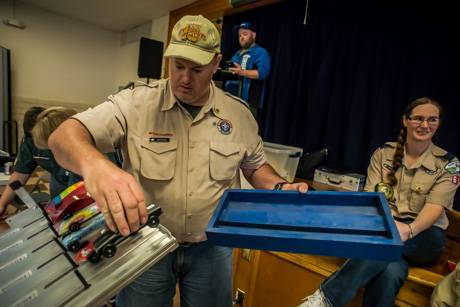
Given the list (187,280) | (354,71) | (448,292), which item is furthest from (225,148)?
(354,71)

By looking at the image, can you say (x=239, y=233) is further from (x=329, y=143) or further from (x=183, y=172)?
(x=329, y=143)

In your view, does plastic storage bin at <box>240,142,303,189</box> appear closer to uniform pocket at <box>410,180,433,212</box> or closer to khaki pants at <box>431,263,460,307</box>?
uniform pocket at <box>410,180,433,212</box>

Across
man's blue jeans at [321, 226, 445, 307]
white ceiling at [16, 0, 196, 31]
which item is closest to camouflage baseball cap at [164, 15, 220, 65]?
man's blue jeans at [321, 226, 445, 307]

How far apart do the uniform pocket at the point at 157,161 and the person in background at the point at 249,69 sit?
1592mm

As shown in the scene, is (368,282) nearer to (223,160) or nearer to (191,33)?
(223,160)

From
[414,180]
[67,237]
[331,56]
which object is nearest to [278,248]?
[67,237]

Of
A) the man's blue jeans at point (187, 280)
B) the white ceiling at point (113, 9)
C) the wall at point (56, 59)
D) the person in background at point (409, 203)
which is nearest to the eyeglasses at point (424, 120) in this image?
the person in background at point (409, 203)

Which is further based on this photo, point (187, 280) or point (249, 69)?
point (249, 69)

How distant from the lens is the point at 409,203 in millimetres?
1535

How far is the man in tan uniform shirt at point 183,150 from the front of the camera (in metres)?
0.90

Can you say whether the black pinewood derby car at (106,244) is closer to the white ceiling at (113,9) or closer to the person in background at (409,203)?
the person in background at (409,203)

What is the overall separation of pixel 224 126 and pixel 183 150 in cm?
18

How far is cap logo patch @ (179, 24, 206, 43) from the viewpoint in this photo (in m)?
0.91

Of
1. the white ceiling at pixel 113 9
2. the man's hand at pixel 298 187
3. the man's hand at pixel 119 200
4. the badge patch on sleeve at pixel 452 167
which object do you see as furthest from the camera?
the white ceiling at pixel 113 9
